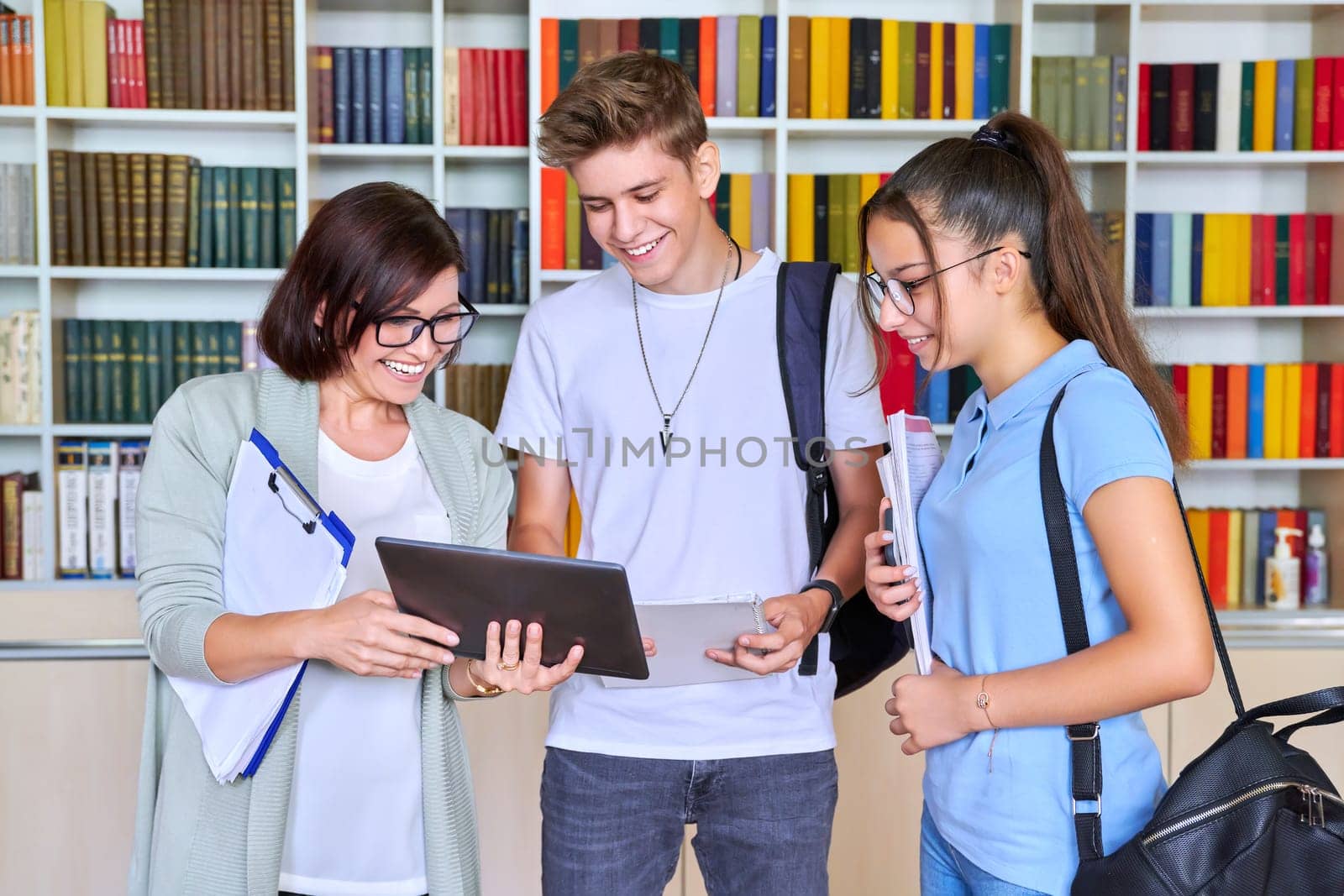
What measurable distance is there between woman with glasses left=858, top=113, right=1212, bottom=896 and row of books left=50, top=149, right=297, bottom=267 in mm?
2015

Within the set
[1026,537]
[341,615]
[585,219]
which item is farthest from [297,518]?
[585,219]

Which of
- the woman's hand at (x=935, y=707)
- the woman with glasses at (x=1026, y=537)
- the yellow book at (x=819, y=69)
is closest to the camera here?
the woman with glasses at (x=1026, y=537)

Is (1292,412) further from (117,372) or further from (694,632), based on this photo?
(117,372)

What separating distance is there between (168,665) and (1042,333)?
3.40 feet

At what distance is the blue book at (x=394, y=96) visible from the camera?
9.56ft

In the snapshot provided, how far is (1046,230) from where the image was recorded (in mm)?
1235

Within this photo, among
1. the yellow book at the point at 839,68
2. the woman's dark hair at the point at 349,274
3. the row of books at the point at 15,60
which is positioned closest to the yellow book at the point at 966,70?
the yellow book at the point at 839,68

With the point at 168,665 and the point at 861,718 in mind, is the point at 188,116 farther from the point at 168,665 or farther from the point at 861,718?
the point at 861,718

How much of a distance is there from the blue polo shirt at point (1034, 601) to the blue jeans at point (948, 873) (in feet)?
0.05

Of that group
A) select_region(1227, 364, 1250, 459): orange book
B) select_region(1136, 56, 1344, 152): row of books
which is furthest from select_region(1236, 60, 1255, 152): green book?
select_region(1227, 364, 1250, 459): orange book

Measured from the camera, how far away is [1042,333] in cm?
125

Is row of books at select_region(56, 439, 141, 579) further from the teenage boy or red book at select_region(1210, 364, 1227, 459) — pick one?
red book at select_region(1210, 364, 1227, 459)

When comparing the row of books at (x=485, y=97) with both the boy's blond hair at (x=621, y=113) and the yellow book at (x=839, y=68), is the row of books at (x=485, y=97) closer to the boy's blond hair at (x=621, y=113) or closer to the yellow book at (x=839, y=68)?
the yellow book at (x=839, y=68)

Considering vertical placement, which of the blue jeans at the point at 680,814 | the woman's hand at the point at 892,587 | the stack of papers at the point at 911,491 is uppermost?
the stack of papers at the point at 911,491
